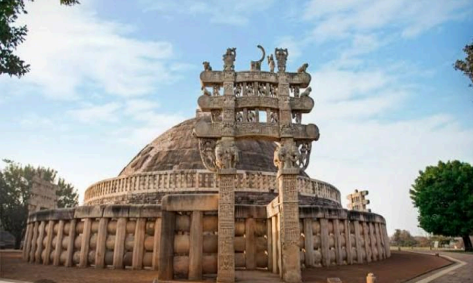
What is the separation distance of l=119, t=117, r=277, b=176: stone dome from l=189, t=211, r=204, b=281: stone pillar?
36.9 feet

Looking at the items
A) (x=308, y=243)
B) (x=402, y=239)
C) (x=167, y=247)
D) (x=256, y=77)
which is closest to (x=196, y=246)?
(x=167, y=247)

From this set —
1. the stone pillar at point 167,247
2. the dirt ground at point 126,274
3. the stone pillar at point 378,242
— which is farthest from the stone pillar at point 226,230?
the stone pillar at point 378,242

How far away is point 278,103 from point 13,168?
40.5m

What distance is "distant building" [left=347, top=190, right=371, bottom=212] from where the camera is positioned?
1078 inches

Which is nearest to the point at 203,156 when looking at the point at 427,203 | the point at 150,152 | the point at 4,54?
the point at 4,54

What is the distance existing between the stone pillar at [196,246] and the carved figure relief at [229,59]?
406 cm

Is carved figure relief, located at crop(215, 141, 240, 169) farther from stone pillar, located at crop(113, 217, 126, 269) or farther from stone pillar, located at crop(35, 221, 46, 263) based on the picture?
stone pillar, located at crop(35, 221, 46, 263)

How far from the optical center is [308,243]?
11305 millimetres

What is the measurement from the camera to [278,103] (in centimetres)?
959

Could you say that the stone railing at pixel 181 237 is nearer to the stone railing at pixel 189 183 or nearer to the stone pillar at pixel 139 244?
the stone pillar at pixel 139 244

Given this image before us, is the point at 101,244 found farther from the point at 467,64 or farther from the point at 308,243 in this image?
the point at 467,64

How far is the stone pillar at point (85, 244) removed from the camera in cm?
1098

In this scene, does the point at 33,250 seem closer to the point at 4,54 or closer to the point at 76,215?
the point at 76,215

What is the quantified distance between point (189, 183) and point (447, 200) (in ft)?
73.8
